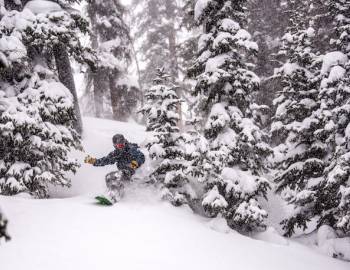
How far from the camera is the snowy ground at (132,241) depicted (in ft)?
20.4

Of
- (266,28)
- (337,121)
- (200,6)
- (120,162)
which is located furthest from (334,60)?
(266,28)

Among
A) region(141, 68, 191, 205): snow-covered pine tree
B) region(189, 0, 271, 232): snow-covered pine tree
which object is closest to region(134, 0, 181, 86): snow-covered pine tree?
region(189, 0, 271, 232): snow-covered pine tree

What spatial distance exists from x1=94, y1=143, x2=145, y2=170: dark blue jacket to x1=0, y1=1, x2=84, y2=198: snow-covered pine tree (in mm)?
1326

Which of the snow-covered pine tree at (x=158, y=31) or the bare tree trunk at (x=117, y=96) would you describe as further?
the snow-covered pine tree at (x=158, y=31)

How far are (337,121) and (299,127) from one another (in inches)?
59.2

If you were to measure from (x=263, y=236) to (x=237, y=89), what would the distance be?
4790 millimetres

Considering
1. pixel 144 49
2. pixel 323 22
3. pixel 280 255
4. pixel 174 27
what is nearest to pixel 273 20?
pixel 323 22

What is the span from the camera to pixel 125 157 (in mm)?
10719

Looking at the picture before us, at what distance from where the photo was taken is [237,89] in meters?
11.6

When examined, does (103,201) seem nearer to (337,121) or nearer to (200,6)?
(200,6)

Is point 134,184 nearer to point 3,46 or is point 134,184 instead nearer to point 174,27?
point 3,46

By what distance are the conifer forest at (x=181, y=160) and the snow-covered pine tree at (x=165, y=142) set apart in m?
0.05

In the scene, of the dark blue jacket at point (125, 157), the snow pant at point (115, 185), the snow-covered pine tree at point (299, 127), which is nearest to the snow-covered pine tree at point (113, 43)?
the snow-covered pine tree at point (299, 127)

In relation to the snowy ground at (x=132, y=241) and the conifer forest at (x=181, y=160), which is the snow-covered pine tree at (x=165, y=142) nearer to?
the conifer forest at (x=181, y=160)
